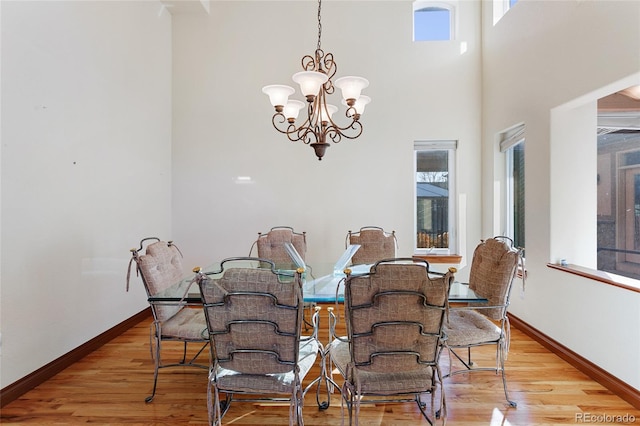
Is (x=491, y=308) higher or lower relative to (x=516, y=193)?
lower

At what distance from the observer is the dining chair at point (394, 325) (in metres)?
1.40

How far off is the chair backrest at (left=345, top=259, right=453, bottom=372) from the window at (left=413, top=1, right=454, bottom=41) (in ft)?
11.8

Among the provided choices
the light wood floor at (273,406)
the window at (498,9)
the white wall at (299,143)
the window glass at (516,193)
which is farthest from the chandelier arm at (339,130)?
the window at (498,9)

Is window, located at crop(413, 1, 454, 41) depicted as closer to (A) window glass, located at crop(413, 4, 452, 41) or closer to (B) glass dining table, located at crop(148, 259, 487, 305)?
(A) window glass, located at crop(413, 4, 452, 41)

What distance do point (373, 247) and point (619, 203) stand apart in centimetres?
191

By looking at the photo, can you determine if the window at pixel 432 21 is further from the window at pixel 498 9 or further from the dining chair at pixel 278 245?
the dining chair at pixel 278 245

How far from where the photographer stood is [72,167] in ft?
8.39

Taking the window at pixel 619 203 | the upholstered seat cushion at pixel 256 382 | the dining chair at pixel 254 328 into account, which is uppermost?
the window at pixel 619 203

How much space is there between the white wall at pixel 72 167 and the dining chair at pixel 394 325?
2175 mm

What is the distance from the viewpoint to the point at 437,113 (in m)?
3.91

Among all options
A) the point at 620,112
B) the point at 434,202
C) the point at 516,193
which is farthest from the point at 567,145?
the point at 434,202

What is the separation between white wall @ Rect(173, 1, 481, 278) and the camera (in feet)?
12.8

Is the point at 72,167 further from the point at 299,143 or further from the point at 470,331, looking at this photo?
the point at 470,331

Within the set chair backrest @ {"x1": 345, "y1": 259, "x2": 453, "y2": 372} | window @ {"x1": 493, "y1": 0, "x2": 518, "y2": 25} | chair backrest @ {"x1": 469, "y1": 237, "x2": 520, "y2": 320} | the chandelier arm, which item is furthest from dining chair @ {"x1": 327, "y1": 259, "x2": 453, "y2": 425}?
window @ {"x1": 493, "y1": 0, "x2": 518, "y2": 25}
